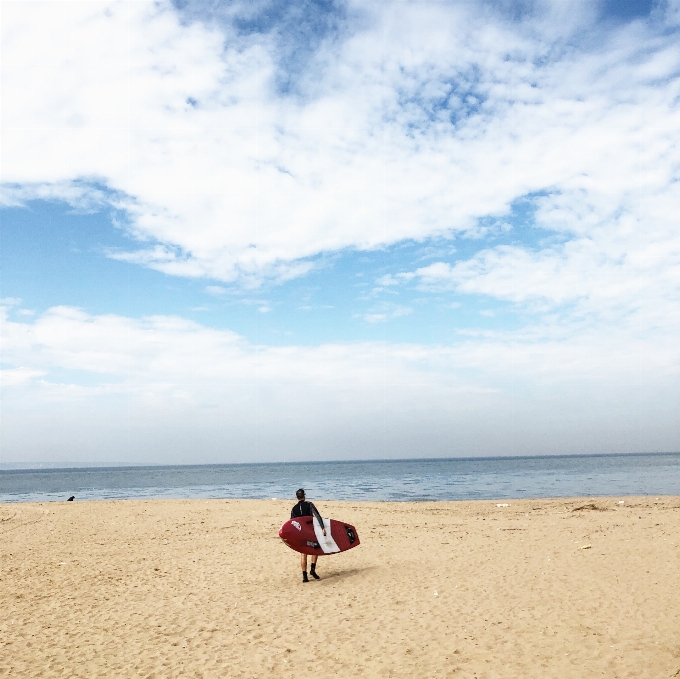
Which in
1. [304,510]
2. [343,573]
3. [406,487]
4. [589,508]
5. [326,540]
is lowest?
[406,487]

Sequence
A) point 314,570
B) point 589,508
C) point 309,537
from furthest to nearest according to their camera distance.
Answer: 1. point 589,508
2. point 314,570
3. point 309,537

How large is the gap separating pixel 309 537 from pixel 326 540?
553mm

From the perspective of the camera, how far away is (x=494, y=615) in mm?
9828

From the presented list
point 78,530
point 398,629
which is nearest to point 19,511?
point 78,530

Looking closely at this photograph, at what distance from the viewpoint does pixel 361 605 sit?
10773 millimetres

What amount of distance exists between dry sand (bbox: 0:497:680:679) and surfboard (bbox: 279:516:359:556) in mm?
696

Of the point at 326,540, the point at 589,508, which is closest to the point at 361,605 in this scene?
the point at 326,540

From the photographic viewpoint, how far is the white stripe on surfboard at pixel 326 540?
13.3 m

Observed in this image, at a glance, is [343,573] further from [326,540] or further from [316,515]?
[316,515]

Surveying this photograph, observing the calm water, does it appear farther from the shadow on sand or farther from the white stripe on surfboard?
the white stripe on surfboard

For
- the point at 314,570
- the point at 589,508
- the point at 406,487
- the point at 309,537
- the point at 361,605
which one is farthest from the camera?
the point at 406,487

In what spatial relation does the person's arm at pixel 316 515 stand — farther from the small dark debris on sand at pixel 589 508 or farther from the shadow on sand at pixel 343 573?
the small dark debris on sand at pixel 589 508

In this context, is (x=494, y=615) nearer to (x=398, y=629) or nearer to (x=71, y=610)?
(x=398, y=629)

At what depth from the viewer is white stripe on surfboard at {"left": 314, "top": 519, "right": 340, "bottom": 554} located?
13266mm
